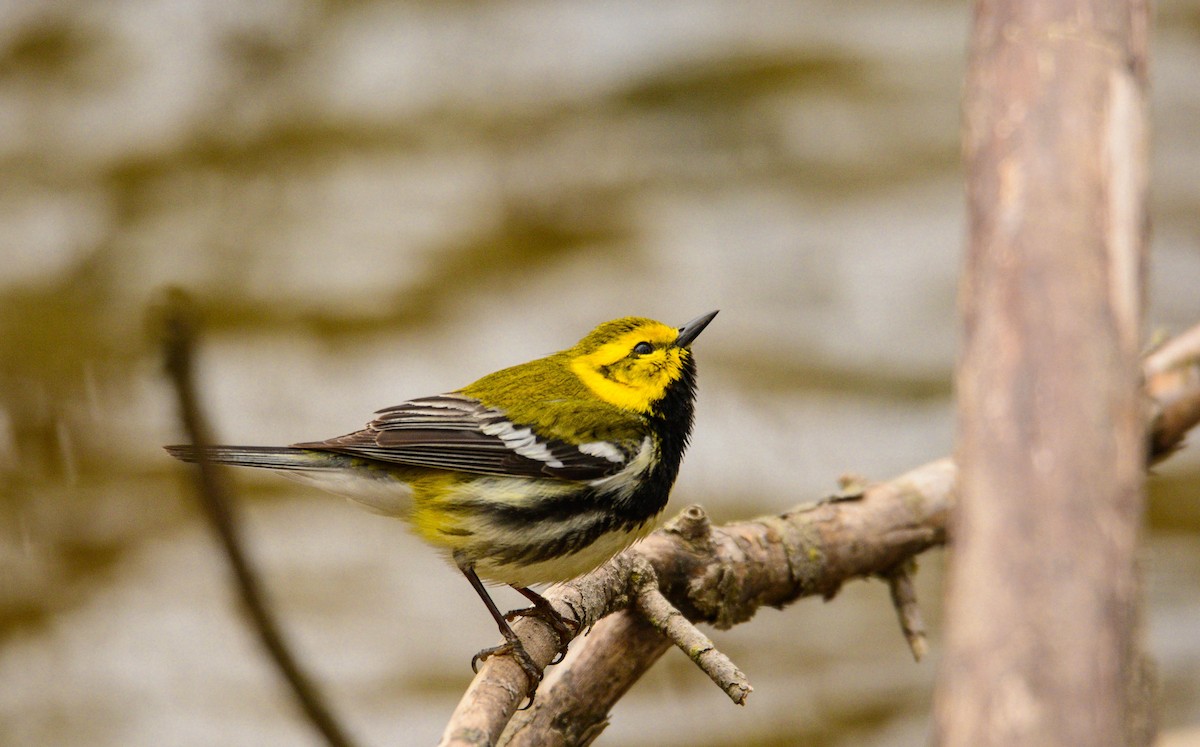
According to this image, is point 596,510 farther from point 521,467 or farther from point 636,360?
point 636,360

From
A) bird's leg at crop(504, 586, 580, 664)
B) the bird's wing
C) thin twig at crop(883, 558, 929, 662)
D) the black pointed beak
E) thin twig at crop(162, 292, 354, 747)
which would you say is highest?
thin twig at crop(162, 292, 354, 747)

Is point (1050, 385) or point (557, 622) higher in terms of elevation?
point (1050, 385)

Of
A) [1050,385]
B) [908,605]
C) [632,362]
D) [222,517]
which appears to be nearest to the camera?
[222,517]

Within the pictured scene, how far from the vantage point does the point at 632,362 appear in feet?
9.50

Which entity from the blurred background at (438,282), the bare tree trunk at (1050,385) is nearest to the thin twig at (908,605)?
the bare tree trunk at (1050,385)

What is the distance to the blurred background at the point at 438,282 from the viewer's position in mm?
4527

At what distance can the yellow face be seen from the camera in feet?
9.41

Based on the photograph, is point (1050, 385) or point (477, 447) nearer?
point (1050, 385)

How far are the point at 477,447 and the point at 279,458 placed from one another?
0.45 meters

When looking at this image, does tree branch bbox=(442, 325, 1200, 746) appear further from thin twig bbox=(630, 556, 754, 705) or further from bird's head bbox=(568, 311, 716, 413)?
bird's head bbox=(568, 311, 716, 413)

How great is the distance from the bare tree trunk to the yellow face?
1.36 m

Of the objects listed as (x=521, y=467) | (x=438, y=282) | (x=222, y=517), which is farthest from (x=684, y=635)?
(x=438, y=282)

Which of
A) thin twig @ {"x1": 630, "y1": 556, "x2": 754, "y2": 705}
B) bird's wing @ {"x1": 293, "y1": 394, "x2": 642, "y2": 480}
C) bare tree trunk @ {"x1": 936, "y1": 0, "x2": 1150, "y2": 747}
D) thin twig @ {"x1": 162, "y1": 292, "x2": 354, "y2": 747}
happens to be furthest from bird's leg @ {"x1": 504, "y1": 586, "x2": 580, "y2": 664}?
bare tree trunk @ {"x1": 936, "y1": 0, "x2": 1150, "y2": 747}

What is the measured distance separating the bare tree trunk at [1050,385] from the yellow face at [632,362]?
136 centimetres
